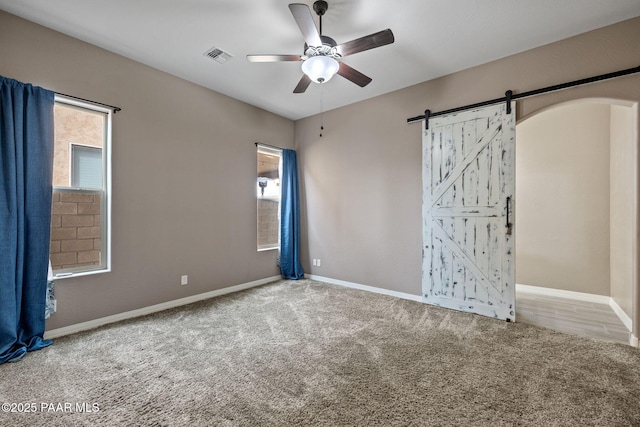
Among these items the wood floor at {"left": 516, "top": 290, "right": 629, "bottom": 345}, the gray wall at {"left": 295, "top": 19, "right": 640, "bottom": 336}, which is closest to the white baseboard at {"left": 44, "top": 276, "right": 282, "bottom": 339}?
the gray wall at {"left": 295, "top": 19, "right": 640, "bottom": 336}

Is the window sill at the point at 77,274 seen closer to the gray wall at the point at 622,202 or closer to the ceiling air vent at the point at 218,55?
the ceiling air vent at the point at 218,55

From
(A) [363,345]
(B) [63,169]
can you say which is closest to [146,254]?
(B) [63,169]

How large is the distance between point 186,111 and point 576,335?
201 inches

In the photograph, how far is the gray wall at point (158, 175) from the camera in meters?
2.76

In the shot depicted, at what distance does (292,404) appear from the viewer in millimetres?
1765

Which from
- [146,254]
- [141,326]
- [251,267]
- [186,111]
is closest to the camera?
[141,326]

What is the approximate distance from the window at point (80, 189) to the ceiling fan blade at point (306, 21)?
2.42m

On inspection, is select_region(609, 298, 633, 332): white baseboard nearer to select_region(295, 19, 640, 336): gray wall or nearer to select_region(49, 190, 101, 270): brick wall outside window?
select_region(295, 19, 640, 336): gray wall

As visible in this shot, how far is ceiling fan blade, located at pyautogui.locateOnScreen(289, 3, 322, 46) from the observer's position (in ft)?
6.13

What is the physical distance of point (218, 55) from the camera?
124 inches

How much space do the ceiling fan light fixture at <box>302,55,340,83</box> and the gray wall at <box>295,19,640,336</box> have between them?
191 cm

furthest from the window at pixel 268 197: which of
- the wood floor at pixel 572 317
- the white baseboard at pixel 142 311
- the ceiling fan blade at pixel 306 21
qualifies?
the wood floor at pixel 572 317

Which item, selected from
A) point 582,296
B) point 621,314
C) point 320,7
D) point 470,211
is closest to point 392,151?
point 470,211

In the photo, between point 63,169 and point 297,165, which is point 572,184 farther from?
point 63,169
